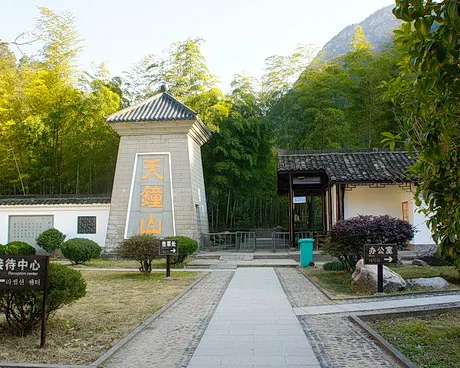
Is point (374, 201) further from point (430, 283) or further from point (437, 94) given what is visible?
point (437, 94)

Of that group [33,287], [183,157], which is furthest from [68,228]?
[33,287]

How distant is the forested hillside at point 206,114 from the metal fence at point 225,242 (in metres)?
2.54

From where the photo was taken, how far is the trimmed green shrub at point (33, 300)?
4730mm

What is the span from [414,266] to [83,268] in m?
8.91

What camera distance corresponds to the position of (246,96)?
20.3 metres

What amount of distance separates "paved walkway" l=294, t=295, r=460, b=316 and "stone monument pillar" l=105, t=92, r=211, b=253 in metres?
9.24

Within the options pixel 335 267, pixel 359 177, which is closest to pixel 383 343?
pixel 335 267

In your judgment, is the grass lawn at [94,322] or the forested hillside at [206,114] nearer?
the grass lawn at [94,322]

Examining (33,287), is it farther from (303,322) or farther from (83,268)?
(83,268)

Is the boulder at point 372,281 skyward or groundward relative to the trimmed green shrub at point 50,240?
groundward

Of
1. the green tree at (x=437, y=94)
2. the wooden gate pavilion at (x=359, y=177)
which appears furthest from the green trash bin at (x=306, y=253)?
the green tree at (x=437, y=94)

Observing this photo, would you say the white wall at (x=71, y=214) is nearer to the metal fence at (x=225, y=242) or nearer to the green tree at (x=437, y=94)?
the metal fence at (x=225, y=242)

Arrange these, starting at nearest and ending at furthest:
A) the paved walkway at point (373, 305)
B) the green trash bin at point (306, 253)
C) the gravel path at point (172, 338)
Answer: the gravel path at point (172, 338), the paved walkway at point (373, 305), the green trash bin at point (306, 253)

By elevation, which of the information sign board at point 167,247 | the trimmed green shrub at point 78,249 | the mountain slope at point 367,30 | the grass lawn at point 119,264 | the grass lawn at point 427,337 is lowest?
the grass lawn at point 119,264
